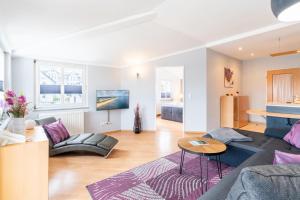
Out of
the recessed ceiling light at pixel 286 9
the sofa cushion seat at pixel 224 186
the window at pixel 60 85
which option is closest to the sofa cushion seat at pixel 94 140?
the window at pixel 60 85

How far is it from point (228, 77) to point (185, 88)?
73.8 inches

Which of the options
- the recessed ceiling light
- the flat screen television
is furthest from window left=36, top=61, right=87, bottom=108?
the recessed ceiling light

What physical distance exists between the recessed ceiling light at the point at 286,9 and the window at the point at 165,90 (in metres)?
7.71

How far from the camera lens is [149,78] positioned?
5457 millimetres

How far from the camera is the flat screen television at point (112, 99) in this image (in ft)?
16.3

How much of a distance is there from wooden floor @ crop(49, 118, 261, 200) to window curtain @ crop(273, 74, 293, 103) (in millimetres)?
4267

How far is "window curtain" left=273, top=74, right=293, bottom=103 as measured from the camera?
568cm

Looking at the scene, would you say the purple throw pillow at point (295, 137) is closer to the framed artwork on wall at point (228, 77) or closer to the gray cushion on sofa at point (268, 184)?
the gray cushion on sofa at point (268, 184)

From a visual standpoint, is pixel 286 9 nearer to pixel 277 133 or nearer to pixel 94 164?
pixel 277 133

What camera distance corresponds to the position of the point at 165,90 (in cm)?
898

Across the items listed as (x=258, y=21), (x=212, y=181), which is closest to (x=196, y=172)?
(x=212, y=181)

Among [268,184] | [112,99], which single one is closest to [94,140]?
[112,99]

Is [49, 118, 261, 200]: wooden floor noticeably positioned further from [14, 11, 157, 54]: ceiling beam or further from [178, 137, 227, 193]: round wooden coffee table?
[14, 11, 157, 54]: ceiling beam

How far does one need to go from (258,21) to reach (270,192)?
3.67 m
